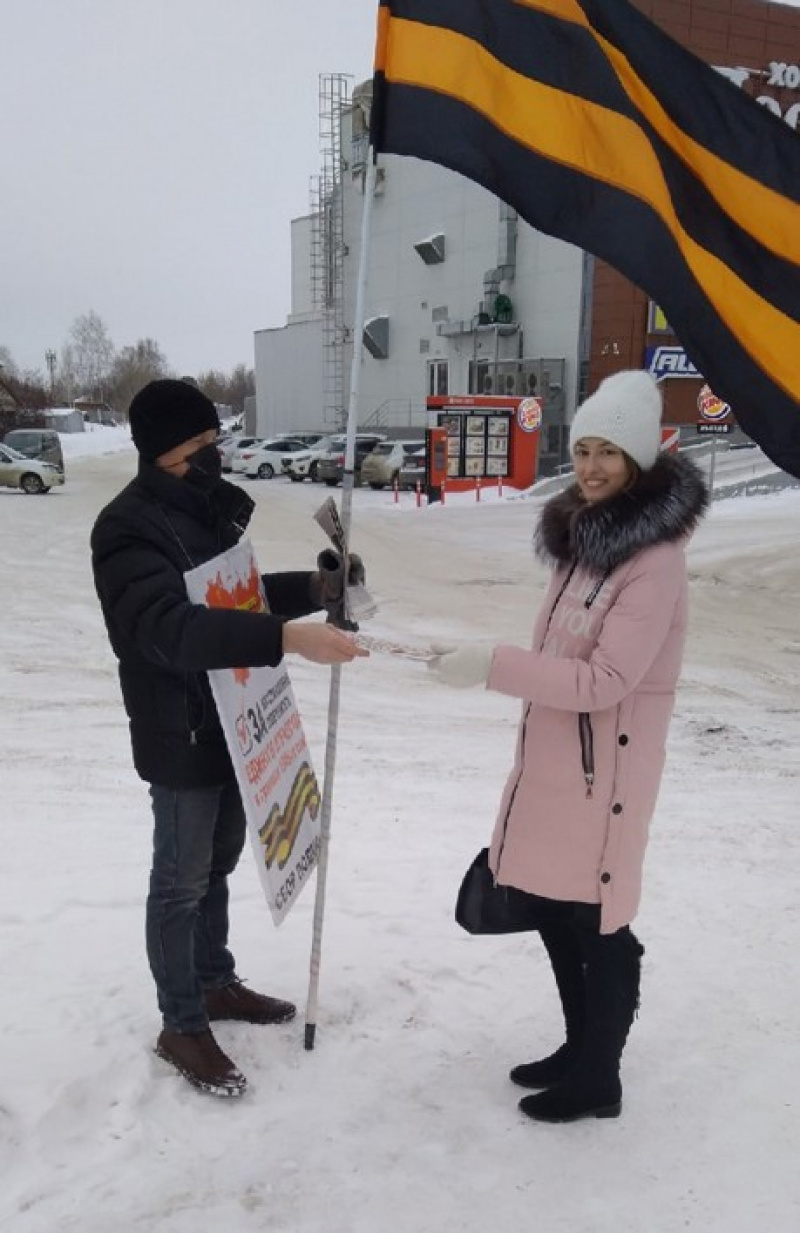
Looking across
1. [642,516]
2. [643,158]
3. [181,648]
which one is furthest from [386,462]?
[181,648]

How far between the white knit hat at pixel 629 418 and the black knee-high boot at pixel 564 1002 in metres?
1.29

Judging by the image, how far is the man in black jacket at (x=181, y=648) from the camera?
2.28 metres

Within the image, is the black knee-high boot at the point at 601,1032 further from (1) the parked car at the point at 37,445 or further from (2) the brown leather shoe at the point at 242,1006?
(1) the parked car at the point at 37,445

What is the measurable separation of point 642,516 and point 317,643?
85 centimetres

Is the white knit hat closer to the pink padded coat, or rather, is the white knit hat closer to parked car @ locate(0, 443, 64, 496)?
the pink padded coat

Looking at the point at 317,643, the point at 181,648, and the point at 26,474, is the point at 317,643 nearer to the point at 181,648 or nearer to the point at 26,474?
the point at 181,648

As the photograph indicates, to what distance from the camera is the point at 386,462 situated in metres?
28.6

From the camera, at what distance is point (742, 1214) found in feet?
7.41

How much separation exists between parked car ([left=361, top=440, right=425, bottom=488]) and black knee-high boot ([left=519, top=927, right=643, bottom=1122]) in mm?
26032

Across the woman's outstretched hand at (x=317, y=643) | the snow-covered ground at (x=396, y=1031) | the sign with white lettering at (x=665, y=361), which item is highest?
the sign with white lettering at (x=665, y=361)

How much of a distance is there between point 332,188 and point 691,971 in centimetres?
4561

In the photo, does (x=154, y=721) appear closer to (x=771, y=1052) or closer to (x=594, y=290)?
(x=771, y=1052)

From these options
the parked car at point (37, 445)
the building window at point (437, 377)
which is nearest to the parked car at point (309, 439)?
the building window at point (437, 377)

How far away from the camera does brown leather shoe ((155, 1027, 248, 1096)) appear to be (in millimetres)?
2564
